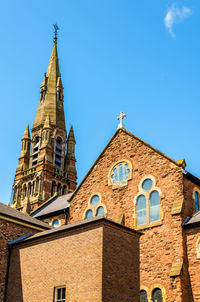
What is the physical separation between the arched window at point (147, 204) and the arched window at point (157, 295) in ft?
12.3

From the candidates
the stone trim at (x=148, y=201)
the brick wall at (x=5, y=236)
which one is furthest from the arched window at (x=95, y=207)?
the brick wall at (x=5, y=236)

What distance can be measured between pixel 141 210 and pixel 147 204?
0.58m

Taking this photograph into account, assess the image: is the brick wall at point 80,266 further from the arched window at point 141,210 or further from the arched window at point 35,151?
the arched window at point 35,151

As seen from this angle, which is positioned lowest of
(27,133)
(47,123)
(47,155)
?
(47,155)

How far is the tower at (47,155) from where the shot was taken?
70062mm

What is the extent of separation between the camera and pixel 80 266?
20328mm

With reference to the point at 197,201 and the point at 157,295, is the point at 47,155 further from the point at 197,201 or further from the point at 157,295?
the point at 157,295

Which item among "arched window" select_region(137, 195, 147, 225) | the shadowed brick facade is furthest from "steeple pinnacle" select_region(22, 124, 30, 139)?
"arched window" select_region(137, 195, 147, 225)

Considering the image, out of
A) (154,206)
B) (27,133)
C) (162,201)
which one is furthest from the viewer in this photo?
(27,133)

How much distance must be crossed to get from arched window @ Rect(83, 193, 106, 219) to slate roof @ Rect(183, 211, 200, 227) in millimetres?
6352

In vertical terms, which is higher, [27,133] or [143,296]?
[27,133]

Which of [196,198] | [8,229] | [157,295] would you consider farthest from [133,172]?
[8,229]

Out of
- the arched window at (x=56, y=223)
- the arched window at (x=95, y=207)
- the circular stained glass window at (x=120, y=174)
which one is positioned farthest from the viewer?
the arched window at (x=56, y=223)

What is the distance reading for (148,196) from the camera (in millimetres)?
26672
